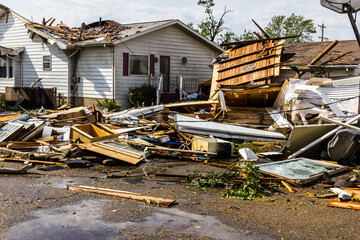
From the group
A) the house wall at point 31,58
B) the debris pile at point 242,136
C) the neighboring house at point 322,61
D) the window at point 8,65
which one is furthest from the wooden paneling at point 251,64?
the window at point 8,65

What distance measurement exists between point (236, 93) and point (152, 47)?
7850mm

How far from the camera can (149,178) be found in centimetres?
814

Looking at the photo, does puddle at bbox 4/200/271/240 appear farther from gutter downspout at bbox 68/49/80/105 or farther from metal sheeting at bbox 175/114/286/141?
gutter downspout at bbox 68/49/80/105

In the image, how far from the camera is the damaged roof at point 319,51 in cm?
1617

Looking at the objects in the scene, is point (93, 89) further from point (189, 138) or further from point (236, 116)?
Answer: point (189, 138)

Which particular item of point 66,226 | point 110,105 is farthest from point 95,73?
point 66,226

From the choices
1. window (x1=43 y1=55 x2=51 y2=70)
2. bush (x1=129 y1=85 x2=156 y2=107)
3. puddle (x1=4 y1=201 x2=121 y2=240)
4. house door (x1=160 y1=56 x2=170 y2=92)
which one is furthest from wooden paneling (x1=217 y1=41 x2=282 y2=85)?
puddle (x1=4 y1=201 x2=121 y2=240)

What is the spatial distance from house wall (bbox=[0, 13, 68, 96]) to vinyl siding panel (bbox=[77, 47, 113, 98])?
1.01 meters

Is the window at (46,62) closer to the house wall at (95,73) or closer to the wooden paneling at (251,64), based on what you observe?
the house wall at (95,73)

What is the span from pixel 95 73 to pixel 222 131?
34.2 ft

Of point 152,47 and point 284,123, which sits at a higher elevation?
point 152,47

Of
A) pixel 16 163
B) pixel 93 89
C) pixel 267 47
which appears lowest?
pixel 16 163

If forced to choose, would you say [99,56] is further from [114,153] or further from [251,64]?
[114,153]

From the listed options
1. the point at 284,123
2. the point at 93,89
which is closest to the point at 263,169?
the point at 284,123
